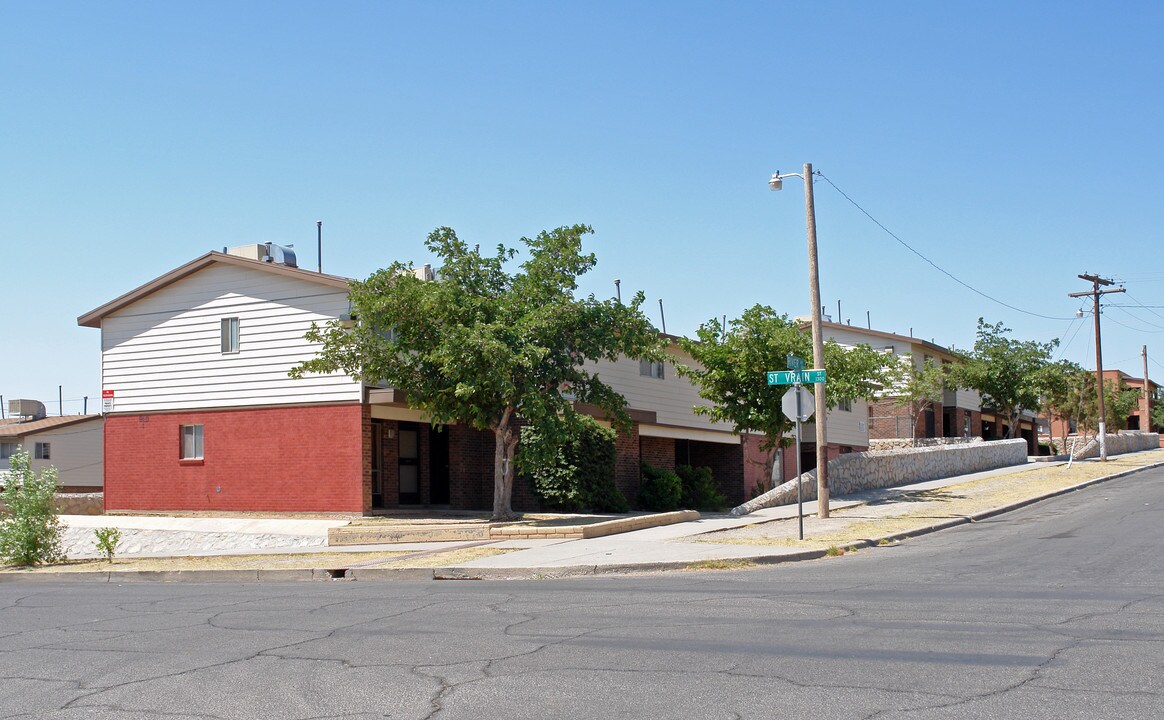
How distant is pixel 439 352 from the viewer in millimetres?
21266

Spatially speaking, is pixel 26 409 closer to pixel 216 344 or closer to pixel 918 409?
pixel 216 344

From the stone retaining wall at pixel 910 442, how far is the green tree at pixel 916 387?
70 cm

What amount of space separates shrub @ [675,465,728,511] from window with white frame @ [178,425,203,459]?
12.6 meters

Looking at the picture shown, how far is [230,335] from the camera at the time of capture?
87.4ft

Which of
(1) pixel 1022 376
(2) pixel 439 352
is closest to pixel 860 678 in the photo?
(2) pixel 439 352

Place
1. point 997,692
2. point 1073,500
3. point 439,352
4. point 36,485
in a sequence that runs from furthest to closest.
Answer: point 1073,500 < point 439,352 < point 36,485 < point 997,692

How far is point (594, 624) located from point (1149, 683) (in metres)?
4.67

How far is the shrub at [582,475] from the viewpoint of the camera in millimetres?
Result: 25016

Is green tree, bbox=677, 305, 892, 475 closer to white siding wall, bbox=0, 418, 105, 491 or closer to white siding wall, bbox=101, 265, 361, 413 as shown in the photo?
white siding wall, bbox=101, 265, 361, 413

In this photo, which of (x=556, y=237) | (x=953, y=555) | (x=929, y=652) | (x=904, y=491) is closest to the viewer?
(x=929, y=652)

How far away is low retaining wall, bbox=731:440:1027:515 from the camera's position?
27031 millimetres

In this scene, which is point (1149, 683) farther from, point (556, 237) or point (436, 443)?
point (436, 443)

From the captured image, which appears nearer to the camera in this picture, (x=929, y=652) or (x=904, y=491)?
(x=929, y=652)

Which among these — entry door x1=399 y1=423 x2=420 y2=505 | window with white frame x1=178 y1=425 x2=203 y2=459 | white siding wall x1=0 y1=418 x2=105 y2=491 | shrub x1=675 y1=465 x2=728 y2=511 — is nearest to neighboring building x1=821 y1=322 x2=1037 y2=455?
shrub x1=675 y1=465 x2=728 y2=511
